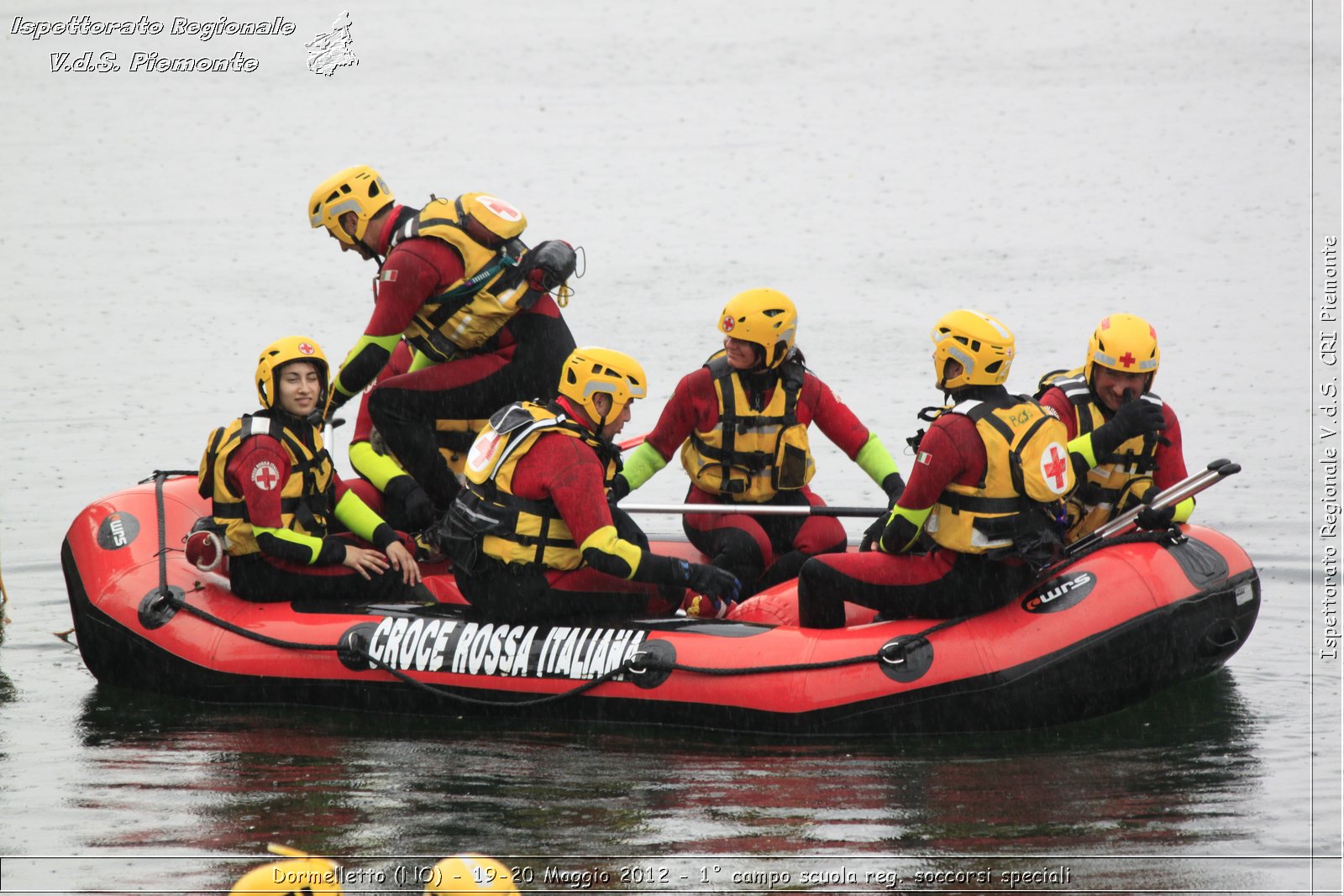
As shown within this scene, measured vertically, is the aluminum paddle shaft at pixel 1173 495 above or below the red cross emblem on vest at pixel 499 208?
below

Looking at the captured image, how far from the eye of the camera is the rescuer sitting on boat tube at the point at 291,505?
7.26 m

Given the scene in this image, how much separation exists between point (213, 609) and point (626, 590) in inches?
68.7

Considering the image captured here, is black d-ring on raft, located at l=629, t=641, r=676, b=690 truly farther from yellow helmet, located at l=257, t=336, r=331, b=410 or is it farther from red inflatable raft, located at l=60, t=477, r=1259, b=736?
yellow helmet, located at l=257, t=336, r=331, b=410

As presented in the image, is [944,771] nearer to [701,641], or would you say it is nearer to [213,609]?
[701,641]

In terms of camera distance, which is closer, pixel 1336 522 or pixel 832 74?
pixel 1336 522

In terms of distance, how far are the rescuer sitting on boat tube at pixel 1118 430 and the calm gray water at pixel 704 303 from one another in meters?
0.80

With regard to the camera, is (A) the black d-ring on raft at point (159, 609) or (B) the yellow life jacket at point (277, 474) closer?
(B) the yellow life jacket at point (277, 474)

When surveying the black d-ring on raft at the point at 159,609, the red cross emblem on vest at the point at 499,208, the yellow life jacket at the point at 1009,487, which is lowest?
the black d-ring on raft at the point at 159,609

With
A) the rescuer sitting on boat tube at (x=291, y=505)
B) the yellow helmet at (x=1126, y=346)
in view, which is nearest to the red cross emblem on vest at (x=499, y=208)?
the rescuer sitting on boat tube at (x=291, y=505)

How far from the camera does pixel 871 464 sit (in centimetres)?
777

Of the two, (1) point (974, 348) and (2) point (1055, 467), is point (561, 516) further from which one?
(2) point (1055, 467)

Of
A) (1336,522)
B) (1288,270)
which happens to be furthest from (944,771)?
(1288,270)

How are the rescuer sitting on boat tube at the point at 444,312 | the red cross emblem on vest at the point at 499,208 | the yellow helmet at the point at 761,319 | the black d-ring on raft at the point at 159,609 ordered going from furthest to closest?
the red cross emblem on vest at the point at 499,208 → the rescuer sitting on boat tube at the point at 444,312 → the black d-ring on raft at the point at 159,609 → the yellow helmet at the point at 761,319

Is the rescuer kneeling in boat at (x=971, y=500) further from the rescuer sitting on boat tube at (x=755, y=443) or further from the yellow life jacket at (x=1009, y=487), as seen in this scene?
the rescuer sitting on boat tube at (x=755, y=443)
